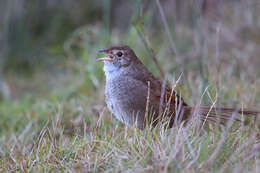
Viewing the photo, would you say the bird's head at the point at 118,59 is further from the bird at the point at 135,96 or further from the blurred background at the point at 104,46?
the blurred background at the point at 104,46

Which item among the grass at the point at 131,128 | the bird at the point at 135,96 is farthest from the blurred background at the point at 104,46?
the bird at the point at 135,96

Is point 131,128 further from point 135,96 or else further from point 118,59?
point 118,59

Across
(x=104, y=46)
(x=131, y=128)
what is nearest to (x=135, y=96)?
(x=131, y=128)

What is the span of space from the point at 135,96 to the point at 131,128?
0.35 m

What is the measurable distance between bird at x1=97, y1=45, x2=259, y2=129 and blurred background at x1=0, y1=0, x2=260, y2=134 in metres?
0.25

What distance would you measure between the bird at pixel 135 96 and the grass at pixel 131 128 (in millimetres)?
127

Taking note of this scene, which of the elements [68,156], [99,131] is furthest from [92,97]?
[68,156]

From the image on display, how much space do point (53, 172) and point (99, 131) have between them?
2.15ft

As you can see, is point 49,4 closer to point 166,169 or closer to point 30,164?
point 30,164

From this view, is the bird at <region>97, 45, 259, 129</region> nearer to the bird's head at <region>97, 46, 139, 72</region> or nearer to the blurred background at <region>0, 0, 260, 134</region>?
the bird's head at <region>97, 46, 139, 72</region>

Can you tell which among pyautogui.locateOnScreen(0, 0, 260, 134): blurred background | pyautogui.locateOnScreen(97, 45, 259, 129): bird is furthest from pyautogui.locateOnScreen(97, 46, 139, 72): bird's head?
pyautogui.locateOnScreen(0, 0, 260, 134): blurred background

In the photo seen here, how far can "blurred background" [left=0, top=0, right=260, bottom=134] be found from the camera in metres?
4.17

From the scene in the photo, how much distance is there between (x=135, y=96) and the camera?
3248 mm

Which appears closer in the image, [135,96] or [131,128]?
[131,128]
